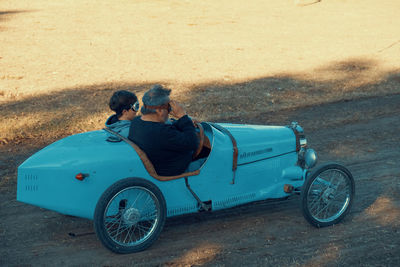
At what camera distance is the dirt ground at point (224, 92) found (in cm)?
527

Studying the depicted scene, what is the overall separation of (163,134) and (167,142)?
0.31 feet

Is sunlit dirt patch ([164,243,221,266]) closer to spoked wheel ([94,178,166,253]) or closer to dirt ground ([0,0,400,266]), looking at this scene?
dirt ground ([0,0,400,266])

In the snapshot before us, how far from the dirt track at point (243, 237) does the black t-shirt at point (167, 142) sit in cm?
87

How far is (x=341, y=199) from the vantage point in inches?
234

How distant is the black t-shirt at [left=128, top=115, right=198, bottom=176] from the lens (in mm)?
4988

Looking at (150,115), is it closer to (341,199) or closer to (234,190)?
(234,190)

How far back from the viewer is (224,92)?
11414 millimetres

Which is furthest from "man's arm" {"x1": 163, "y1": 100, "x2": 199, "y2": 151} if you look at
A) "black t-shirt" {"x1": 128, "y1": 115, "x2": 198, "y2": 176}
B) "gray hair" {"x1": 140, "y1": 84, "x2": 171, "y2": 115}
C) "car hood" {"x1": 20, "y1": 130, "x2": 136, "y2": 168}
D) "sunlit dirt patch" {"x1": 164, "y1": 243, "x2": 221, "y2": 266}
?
"sunlit dirt patch" {"x1": 164, "y1": 243, "x2": 221, "y2": 266}

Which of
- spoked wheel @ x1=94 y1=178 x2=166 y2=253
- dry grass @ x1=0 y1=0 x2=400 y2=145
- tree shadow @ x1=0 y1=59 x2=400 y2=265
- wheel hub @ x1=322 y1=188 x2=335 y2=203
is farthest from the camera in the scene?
dry grass @ x1=0 y1=0 x2=400 y2=145

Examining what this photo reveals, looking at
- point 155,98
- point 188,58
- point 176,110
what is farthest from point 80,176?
point 188,58

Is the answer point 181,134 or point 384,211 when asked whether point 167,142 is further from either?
point 384,211

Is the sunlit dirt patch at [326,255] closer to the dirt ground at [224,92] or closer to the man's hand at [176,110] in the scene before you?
the dirt ground at [224,92]

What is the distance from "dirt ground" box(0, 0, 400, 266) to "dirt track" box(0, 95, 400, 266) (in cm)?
2

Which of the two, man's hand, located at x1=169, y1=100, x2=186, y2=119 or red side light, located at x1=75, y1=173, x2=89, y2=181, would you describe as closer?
red side light, located at x1=75, y1=173, x2=89, y2=181
